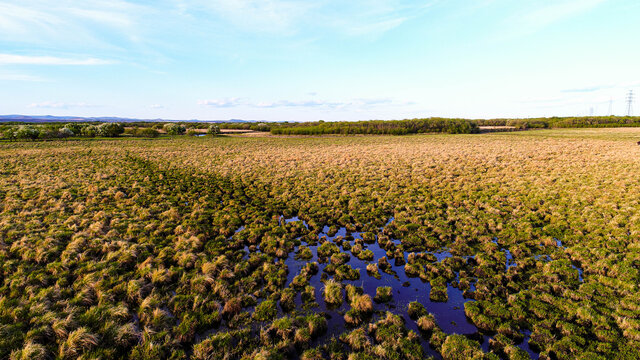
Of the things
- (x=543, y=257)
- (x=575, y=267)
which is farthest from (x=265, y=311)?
(x=575, y=267)

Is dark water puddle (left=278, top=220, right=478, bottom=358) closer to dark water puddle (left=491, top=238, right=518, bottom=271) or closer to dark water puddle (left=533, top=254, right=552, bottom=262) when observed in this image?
dark water puddle (left=491, top=238, right=518, bottom=271)

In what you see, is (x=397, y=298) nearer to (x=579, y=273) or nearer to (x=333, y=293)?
(x=333, y=293)

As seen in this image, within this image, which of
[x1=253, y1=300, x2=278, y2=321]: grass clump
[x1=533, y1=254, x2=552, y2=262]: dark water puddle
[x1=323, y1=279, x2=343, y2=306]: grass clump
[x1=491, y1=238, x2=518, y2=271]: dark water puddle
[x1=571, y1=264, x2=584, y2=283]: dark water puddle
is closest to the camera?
[x1=253, y1=300, x2=278, y2=321]: grass clump

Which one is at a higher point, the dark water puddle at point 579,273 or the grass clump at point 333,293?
the dark water puddle at point 579,273

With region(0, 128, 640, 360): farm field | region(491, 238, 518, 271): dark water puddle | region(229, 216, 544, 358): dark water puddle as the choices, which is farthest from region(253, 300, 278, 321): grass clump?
region(491, 238, 518, 271): dark water puddle

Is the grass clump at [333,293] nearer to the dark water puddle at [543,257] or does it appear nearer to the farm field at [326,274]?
the farm field at [326,274]

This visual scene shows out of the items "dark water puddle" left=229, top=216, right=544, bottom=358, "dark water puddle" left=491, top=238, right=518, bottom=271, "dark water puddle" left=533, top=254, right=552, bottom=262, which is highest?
"dark water puddle" left=533, top=254, right=552, bottom=262

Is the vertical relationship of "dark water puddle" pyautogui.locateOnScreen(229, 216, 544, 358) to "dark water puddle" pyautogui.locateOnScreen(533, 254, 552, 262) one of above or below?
below

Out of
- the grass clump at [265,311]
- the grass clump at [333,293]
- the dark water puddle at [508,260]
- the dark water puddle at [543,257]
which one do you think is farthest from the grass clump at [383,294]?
the dark water puddle at [543,257]

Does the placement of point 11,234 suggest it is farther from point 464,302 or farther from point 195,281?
point 464,302
